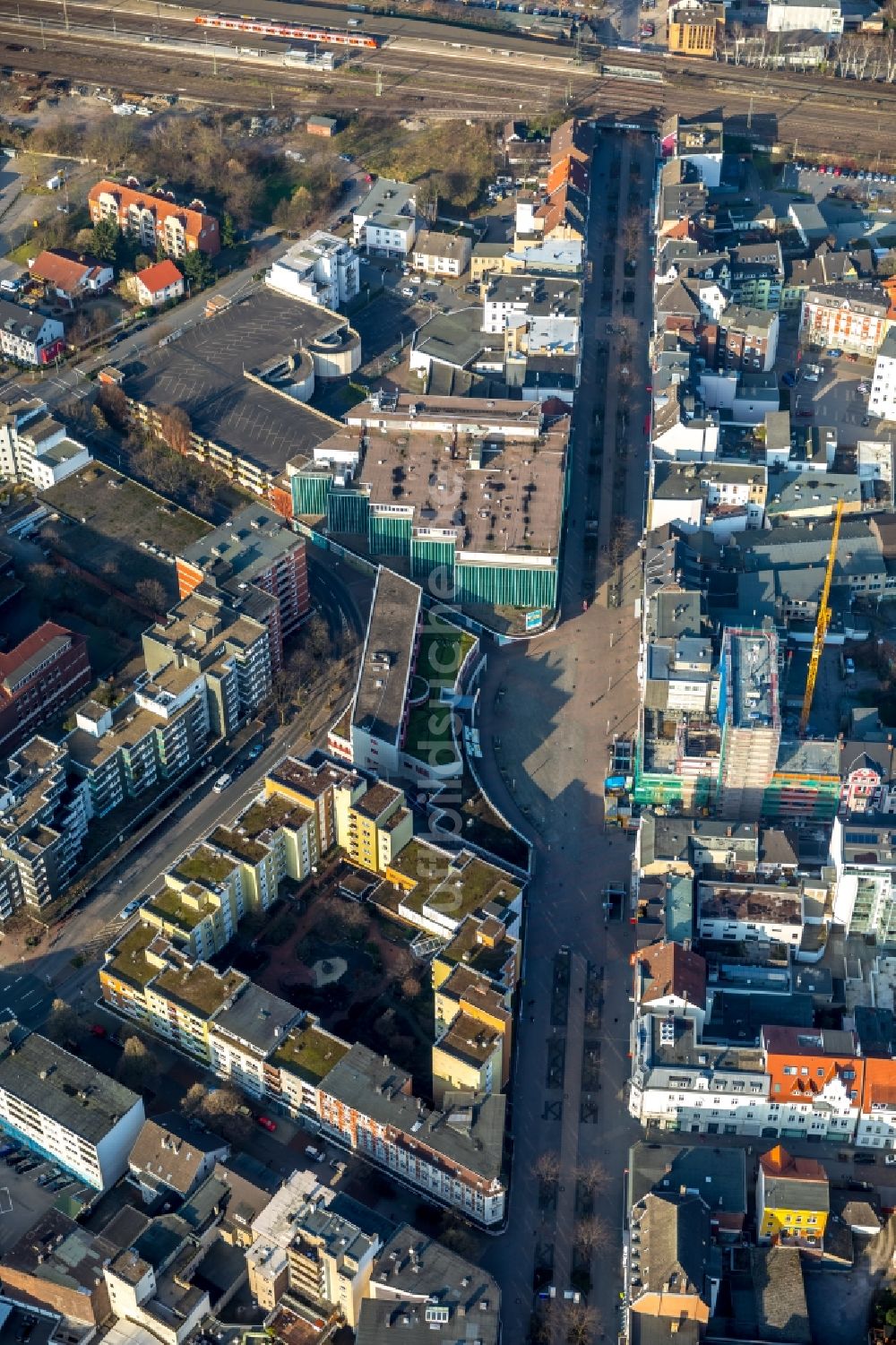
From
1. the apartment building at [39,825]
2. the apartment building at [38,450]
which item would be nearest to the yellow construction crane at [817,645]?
the apartment building at [39,825]

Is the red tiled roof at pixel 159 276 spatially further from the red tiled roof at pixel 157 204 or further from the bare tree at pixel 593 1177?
the bare tree at pixel 593 1177

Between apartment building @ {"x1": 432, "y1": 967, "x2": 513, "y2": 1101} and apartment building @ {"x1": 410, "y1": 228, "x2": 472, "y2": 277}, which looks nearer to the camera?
apartment building @ {"x1": 432, "y1": 967, "x2": 513, "y2": 1101}

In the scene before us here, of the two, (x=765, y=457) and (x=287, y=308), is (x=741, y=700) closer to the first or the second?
(x=765, y=457)

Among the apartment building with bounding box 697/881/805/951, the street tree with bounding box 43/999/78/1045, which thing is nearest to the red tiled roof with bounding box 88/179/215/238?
the street tree with bounding box 43/999/78/1045

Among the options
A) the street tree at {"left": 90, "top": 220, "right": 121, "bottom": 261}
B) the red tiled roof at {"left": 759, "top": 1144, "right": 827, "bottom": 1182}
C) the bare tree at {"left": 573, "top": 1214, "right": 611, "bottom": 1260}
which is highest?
the street tree at {"left": 90, "top": 220, "right": 121, "bottom": 261}

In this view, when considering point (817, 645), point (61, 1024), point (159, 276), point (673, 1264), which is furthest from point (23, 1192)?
point (159, 276)

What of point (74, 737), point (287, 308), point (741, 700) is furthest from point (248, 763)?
point (287, 308)

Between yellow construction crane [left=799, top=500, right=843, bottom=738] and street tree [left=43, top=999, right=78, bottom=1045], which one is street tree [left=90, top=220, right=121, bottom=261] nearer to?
yellow construction crane [left=799, top=500, right=843, bottom=738]

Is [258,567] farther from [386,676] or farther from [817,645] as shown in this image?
[817,645]
